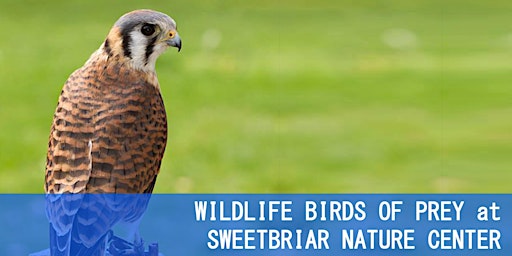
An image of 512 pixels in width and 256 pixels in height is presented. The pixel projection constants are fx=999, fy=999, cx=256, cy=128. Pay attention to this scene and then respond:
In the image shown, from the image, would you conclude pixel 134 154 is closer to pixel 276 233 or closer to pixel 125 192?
pixel 125 192

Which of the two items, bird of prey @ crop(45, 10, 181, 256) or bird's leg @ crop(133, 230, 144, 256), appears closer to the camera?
bird of prey @ crop(45, 10, 181, 256)

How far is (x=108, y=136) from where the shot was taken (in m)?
3.02

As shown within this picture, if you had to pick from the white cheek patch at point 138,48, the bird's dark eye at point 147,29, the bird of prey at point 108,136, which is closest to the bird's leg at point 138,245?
the bird of prey at point 108,136

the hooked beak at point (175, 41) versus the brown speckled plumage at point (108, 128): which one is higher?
the hooked beak at point (175, 41)

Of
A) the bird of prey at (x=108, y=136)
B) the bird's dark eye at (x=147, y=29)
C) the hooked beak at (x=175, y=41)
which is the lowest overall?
the bird of prey at (x=108, y=136)

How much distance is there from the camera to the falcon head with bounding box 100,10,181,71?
296 cm

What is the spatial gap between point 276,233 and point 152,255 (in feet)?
7.28

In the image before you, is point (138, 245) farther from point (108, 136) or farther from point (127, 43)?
point (127, 43)

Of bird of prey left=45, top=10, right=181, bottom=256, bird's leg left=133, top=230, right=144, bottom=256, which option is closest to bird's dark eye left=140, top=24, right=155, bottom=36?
bird of prey left=45, top=10, right=181, bottom=256

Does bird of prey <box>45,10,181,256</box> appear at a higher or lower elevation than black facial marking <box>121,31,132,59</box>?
lower

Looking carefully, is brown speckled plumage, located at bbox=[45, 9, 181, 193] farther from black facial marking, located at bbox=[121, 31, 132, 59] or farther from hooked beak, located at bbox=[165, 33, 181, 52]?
hooked beak, located at bbox=[165, 33, 181, 52]

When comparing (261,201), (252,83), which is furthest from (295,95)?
(261,201)

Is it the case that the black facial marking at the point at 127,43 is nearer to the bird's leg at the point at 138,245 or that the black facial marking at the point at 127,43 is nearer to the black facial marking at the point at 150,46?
the black facial marking at the point at 150,46

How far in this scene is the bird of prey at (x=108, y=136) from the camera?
2936 mm
